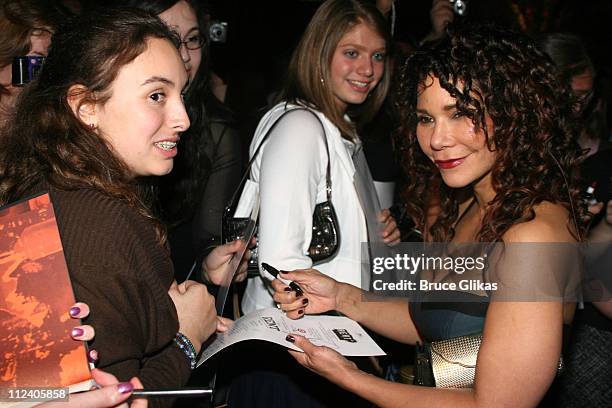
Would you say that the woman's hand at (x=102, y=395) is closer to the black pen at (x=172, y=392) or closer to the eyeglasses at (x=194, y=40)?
the black pen at (x=172, y=392)

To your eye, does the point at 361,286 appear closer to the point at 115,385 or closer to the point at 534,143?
the point at 534,143

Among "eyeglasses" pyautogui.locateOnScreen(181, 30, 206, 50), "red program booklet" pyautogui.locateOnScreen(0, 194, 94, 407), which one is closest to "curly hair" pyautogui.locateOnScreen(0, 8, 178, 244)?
"red program booklet" pyautogui.locateOnScreen(0, 194, 94, 407)

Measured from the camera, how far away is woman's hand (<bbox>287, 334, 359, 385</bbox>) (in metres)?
1.84

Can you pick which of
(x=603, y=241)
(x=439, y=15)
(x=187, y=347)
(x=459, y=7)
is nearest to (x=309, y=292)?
(x=187, y=347)

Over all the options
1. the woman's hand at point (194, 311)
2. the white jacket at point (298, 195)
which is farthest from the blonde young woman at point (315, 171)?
the woman's hand at point (194, 311)

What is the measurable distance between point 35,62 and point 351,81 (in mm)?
1349

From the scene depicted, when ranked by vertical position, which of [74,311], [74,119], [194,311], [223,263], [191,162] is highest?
[74,119]

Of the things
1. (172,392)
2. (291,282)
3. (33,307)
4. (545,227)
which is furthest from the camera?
(291,282)

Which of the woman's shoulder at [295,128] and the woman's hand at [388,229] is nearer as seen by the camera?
the woman's shoulder at [295,128]

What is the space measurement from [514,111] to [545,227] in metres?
0.39

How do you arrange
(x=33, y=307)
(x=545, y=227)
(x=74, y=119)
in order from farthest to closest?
(x=545, y=227) < (x=74, y=119) < (x=33, y=307)

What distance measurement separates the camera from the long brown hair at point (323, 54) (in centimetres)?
262

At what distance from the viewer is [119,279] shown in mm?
1350

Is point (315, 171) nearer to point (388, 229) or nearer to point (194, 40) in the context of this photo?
point (388, 229)
